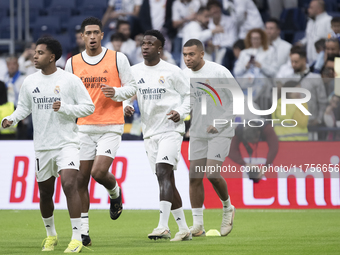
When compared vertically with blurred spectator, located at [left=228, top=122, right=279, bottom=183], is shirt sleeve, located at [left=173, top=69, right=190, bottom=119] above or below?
above

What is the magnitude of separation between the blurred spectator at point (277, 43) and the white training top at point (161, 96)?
7265mm

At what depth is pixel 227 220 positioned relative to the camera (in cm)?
856

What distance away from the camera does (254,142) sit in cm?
1227

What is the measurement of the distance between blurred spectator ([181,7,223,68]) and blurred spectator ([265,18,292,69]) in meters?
1.23

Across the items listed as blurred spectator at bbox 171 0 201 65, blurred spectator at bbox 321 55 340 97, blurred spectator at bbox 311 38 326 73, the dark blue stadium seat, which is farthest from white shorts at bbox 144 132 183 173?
the dark blue stadium seat

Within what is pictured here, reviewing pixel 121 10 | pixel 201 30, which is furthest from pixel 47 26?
pixel 201 30

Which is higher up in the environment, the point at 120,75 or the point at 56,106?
the point at 120,75

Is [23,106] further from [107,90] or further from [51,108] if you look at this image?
[107,90]

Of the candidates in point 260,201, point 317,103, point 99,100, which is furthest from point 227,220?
point 317,103

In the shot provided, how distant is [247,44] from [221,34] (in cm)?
98

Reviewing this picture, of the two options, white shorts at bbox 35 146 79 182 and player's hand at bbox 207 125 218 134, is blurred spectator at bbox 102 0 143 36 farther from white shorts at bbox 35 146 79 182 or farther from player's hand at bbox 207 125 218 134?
white shorts at bbox 35 146 79 182

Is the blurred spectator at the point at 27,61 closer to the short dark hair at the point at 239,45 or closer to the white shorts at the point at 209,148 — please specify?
the short dark hair at the point at 239,45

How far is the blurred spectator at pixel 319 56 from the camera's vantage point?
13.8 metres

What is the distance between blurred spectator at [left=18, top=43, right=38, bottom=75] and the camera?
15557 mm
